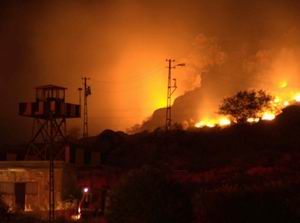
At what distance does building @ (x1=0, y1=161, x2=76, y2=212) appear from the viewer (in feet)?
80.9

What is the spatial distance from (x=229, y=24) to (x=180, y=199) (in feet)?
182

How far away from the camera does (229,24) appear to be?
67188 millimetres

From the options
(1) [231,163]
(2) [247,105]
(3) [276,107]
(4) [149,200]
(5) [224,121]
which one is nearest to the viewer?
(4) [149,200]

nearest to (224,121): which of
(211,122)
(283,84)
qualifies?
(211,122)

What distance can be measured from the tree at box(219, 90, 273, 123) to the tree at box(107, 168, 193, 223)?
124ft

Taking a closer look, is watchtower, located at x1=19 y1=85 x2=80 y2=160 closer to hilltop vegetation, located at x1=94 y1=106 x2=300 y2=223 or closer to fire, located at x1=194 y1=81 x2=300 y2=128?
hilltop vegetation, located at x1=94 y1=106 x2=300 y2=223

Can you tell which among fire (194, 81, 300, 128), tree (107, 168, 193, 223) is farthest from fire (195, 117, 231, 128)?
tree (107, 168, 193, 223)

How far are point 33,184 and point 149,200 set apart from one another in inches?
501

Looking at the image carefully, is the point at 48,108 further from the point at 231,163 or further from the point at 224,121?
the point at 224,121

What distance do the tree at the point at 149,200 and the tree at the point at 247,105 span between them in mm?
37661

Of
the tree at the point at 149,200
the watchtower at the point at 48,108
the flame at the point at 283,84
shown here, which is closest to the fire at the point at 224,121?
the flame at the point at 283,84

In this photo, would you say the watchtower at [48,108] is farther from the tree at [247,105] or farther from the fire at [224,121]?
the fire at [224,121]

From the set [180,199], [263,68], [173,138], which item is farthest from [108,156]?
[263,68]

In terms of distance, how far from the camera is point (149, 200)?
524 inches
